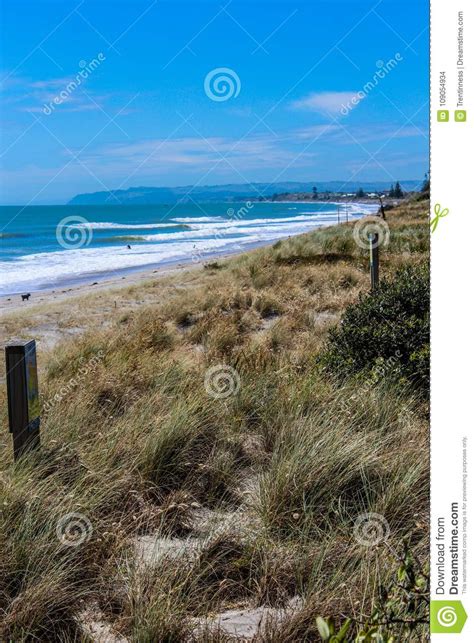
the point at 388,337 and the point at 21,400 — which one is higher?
the point at 388,337

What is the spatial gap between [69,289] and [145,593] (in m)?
18.0

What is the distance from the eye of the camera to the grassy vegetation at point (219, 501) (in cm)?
254

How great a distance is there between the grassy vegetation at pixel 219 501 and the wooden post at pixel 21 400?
12 cm

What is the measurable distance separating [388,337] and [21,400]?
9.94 feet

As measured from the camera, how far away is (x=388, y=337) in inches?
208

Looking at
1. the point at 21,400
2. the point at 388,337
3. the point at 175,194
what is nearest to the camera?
the point at 21,400

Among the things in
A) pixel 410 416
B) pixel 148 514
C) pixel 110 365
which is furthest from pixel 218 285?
pixel 148 514

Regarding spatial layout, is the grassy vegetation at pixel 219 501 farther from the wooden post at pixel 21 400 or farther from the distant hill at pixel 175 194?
the distant hill at pixel 175 194
